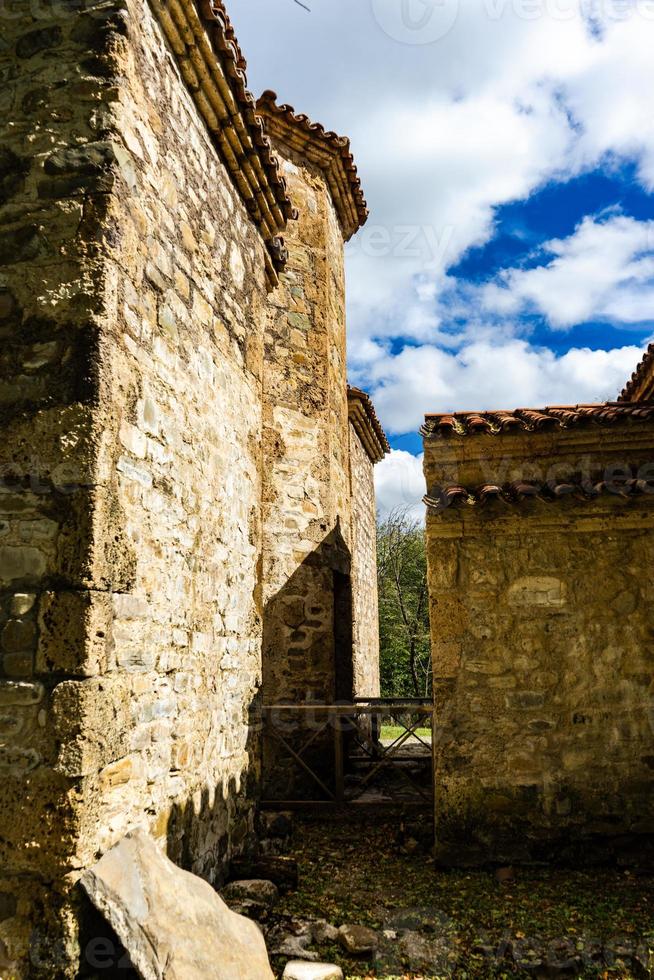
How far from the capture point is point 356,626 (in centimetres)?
962

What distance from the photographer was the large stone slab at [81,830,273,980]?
2.42 meters

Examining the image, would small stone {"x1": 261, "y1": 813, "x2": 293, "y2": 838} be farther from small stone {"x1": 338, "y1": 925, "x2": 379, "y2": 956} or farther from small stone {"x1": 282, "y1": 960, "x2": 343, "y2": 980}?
small stone {"x1": 282, "y1": 960, "x2": 343, "y2": 980}

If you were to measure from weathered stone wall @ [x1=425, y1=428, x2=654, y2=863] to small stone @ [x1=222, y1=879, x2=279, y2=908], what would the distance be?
5.32 feet

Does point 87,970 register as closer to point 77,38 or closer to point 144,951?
point 144,951

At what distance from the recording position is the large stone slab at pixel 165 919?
2420mm

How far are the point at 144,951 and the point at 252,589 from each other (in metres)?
2.63

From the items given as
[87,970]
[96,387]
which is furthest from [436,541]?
[87,970]

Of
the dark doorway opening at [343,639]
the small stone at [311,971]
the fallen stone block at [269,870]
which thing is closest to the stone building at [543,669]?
the fallen stone block at [269,870]

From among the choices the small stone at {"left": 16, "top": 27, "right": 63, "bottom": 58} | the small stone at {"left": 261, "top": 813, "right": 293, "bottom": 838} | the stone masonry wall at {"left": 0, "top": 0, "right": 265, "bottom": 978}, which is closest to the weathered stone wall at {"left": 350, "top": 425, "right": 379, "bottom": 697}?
the small stone at {"left": 261, "top": 813, "right": 293, "bottom": 838}

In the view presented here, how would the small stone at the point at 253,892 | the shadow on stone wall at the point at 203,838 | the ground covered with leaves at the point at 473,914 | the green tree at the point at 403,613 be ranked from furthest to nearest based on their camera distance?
the green tree at the point at 403,613, the small stone at the point at 253,892, the ground covered with leaves at the point at 473,914, the shadow on stone wall at the point at 203,838

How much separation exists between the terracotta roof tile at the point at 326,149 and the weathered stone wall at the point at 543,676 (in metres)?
5.58

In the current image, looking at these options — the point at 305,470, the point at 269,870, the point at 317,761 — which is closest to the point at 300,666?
the point at 317,761

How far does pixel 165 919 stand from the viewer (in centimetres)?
259

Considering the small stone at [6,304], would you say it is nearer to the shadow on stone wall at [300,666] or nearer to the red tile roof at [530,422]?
the red tile roof at [530,422]
